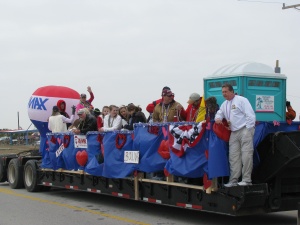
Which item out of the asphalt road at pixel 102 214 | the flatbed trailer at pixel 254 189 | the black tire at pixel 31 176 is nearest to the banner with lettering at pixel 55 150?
the asphalt road at pixel 102 214

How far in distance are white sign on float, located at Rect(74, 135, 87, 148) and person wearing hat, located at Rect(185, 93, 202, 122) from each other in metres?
2.92

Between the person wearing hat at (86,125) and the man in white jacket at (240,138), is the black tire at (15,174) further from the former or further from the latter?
the man in white jacket at (240,138)

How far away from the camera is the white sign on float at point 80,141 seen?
39.5 ft

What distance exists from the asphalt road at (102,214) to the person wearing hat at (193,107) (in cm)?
195

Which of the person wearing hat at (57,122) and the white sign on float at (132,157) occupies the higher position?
the person wearing hat at (57,122)

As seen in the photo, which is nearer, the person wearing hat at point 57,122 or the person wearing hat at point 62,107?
the person wearing hat at point 57,122

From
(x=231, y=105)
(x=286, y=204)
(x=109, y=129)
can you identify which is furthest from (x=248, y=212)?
(x=109, y=129)

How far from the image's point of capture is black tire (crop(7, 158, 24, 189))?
1520cm

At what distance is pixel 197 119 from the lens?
9281mm

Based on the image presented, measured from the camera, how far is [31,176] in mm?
14578

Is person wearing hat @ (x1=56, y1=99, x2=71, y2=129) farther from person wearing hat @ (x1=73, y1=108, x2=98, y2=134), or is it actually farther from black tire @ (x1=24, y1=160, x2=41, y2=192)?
person wearing hat @ (x1=73, y1=108, x2=98, y2=134)

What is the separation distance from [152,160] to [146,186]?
719 millimetres

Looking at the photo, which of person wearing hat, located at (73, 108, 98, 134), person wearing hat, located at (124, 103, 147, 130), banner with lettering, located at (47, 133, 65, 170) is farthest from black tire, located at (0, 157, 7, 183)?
person wearing hat, located at (124, 103, 147, 130)

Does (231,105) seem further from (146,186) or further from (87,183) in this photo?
(87,183)
